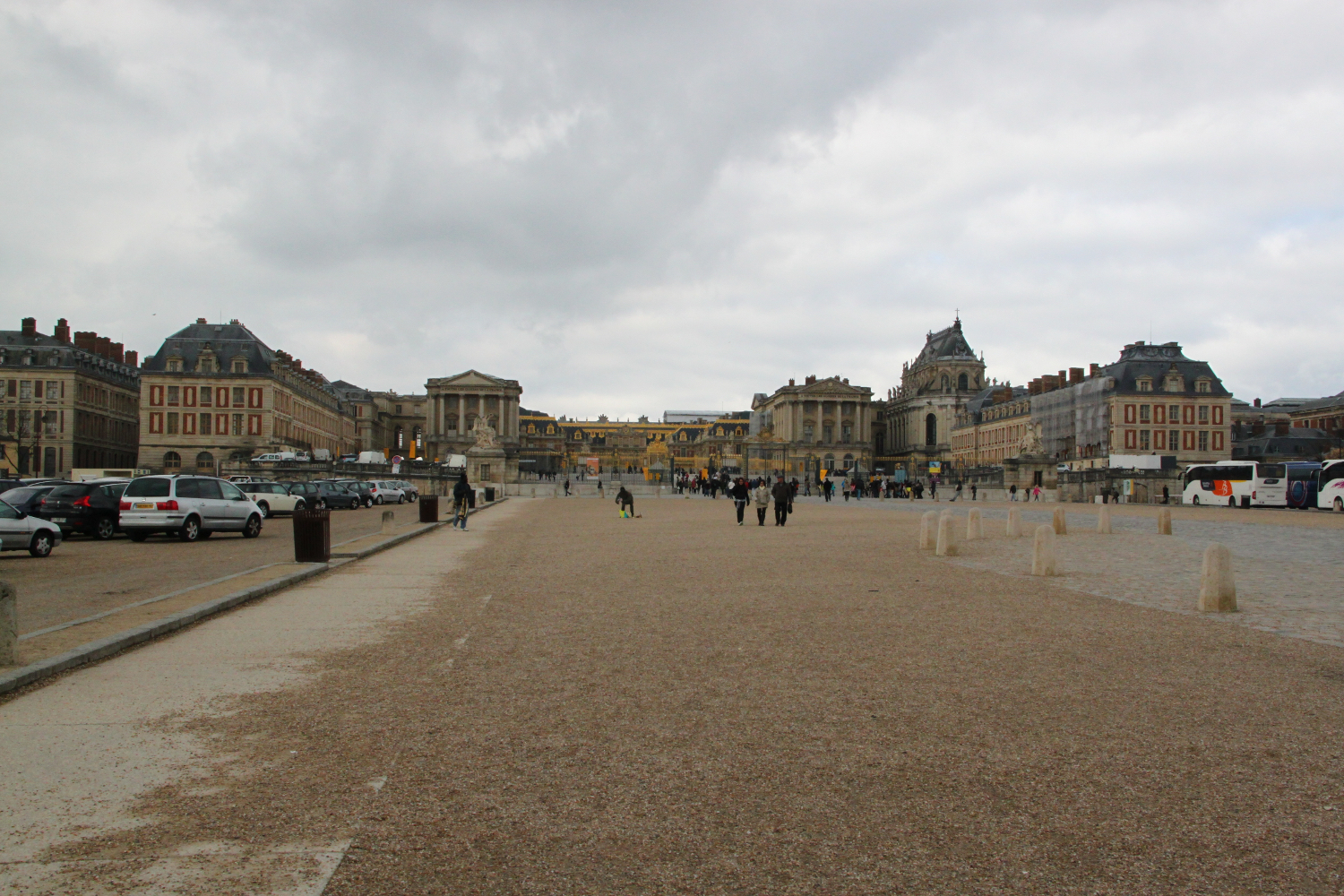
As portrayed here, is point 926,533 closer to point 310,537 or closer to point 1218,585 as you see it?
point 1218,585

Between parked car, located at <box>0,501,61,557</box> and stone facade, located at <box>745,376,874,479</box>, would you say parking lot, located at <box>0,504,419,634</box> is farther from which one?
stone facade, located at <box>745,376,874,479</box>

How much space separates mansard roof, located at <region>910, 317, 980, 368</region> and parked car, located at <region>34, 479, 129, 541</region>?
14435cm

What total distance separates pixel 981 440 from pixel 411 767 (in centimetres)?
12993

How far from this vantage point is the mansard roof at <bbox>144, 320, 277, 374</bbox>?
97938mm

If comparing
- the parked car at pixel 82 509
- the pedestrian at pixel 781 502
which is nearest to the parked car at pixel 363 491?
the parked car at pixel 82 509

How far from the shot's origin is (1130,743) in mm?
6324

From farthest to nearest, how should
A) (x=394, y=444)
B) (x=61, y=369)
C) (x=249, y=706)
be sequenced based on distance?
1. (x=394, y=444)
2. (x=61, y=369)
3. (x=249, y=706)

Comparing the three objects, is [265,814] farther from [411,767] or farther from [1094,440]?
[1094,440]

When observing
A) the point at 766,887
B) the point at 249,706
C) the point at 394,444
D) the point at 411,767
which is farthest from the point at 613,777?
the point at 394,444

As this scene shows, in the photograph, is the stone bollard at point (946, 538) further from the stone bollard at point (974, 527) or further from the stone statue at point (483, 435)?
the stone statue at point (483, 435)

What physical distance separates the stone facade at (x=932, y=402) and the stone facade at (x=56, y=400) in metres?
91.5

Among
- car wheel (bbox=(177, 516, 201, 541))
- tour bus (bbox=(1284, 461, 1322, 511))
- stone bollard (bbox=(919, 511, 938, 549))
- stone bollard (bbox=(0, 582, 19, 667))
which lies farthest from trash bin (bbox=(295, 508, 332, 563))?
tour bus (bbox=(1284, 461, 1322, 511))

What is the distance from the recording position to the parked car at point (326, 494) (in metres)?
46.0

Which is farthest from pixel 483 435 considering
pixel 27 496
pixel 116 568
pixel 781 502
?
pixel 116 568
